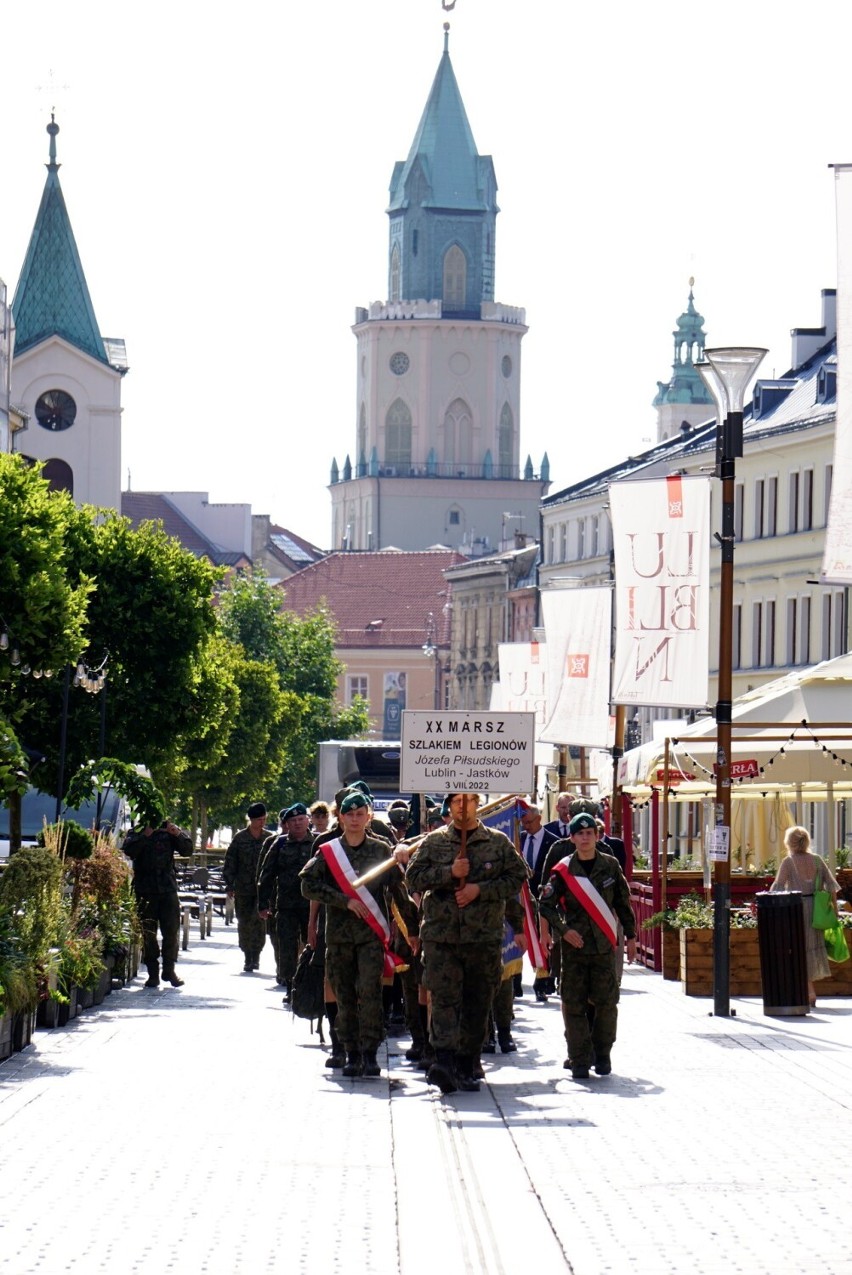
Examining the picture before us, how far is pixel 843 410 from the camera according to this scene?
688 inches

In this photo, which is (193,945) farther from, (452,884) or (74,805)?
(452,884)

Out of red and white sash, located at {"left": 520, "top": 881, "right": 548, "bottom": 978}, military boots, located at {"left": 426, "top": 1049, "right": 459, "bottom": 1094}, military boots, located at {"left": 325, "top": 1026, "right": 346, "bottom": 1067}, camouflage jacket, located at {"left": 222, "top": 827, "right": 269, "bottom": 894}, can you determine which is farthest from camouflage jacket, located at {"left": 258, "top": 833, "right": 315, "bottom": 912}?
military boots, located at {"left": 426, "top": 1049, "right": 459, "bottom": 1094}

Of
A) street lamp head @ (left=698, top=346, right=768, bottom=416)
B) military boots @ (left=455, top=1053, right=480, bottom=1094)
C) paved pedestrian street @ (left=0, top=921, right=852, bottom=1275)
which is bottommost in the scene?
paved pedestrian street @ (left=0, top=921, right=852, bottom=1275)

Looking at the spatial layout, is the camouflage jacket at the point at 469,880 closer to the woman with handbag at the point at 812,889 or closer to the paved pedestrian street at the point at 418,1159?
the paved pedestrian street at the point at 418,1159

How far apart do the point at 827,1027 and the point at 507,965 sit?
3137 mm

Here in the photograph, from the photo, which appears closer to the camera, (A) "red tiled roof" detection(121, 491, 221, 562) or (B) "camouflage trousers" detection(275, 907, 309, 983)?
(B) "camouflage trousers" detection(275, 907, 309, 983)

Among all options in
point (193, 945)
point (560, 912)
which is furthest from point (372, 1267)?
point (193, 945)

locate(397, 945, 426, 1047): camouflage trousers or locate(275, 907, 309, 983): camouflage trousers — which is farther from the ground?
locate(275, 907, 309, 983): camouflage trousers

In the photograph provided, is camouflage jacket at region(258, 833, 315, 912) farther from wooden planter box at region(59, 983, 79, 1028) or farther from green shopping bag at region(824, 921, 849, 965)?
green shopping bag at region(824, 921, 849, 965)

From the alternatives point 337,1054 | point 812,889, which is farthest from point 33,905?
point 812,889

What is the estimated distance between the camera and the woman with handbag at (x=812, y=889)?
21.9 meters

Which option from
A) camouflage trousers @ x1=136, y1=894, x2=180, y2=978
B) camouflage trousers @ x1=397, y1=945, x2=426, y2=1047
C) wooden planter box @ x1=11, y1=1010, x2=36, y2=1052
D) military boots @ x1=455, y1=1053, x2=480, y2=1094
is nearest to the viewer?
military boots @ x1=455, y1=1053, x2=480, y2=1094

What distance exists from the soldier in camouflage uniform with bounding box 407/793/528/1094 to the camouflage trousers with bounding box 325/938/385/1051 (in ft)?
2.43

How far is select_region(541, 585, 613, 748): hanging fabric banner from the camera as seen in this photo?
31.2m
